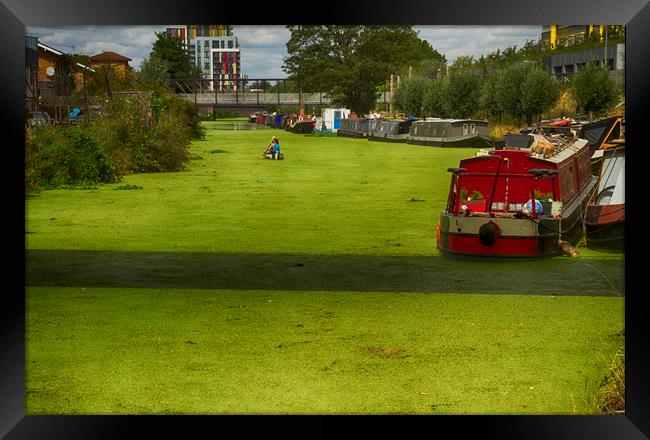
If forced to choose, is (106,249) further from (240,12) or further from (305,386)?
(240,12)

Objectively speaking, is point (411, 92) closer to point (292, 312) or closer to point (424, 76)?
point (424, 76)

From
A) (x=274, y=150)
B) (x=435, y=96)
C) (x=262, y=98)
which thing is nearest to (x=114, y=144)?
(x=262, y=98)

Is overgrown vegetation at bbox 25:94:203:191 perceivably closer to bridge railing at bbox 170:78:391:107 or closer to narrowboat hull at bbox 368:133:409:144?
Answer: bridge railing at bbox 170:78:391:107

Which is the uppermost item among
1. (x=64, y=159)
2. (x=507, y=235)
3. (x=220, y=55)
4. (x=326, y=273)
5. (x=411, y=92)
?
(x=220, y=55)

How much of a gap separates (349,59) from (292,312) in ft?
21.1

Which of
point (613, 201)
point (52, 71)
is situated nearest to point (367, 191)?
point (52, 71)

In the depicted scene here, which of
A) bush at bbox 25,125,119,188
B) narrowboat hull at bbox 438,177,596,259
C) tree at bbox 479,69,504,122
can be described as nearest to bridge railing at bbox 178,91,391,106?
tree at bbox 479,69,504,122

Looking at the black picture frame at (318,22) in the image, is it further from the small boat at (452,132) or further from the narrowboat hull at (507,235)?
the small boat at (452,132)

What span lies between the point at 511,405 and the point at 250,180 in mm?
14962

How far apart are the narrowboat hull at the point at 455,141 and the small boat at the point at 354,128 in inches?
97.9

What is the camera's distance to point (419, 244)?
14883 mm

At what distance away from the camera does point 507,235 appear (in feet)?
38.6

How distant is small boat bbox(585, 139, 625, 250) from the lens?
39.4ft

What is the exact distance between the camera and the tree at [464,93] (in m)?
16.4
